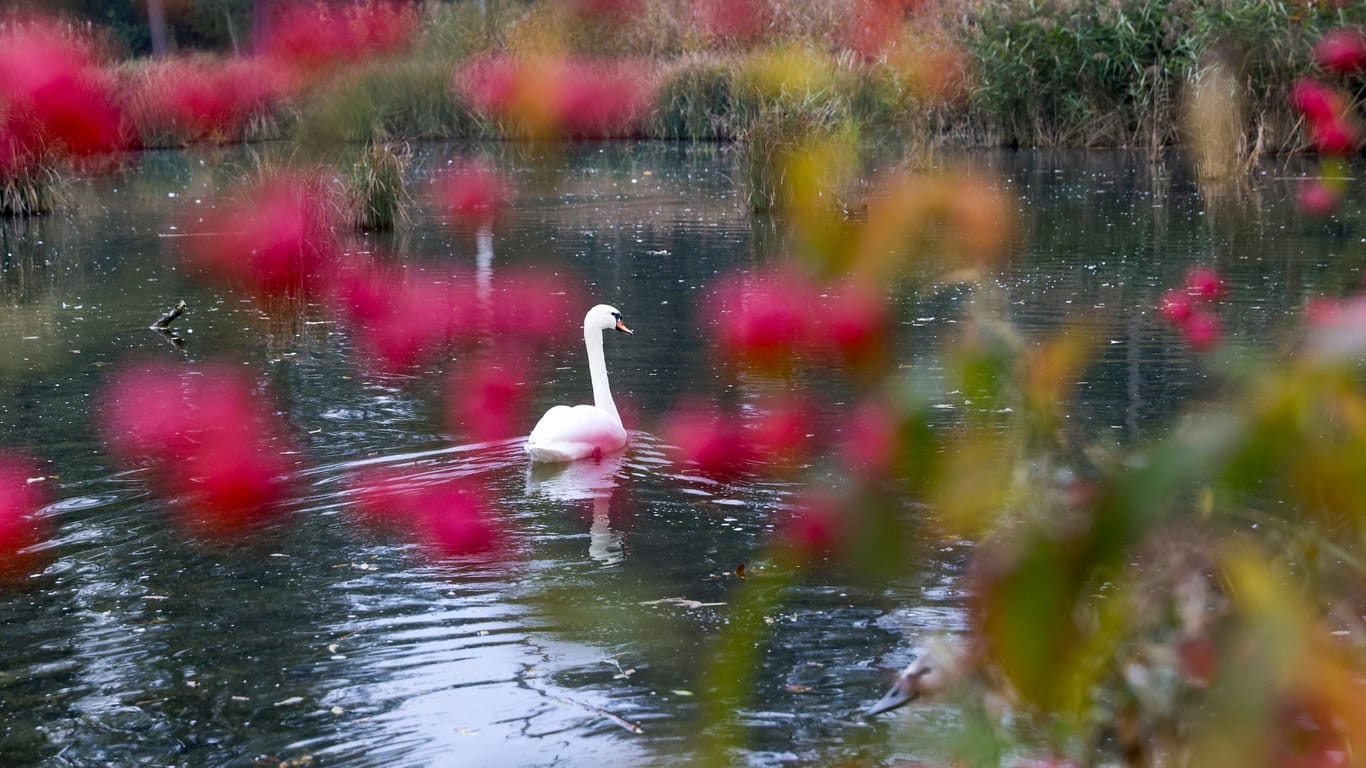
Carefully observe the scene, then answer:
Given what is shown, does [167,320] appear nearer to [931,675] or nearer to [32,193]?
[32,193]

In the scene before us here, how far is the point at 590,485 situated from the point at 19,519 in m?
2.21

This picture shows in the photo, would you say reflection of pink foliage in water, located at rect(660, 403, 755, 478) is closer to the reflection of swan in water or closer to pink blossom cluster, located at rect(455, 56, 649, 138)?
the reflection of swan in water

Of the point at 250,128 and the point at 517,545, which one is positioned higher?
the point at 250,128

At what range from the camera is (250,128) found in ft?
8.87

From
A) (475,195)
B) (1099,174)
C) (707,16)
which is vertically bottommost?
(1099,174)

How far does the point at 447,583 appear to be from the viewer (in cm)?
540

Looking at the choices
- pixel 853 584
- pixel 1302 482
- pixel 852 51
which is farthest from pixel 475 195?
pixel 1302 482

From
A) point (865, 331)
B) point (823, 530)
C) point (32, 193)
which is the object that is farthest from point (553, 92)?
point (32, 193)

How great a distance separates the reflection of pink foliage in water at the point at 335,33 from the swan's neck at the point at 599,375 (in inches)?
189

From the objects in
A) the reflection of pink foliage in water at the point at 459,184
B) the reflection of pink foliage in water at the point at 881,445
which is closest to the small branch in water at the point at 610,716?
the reflection of pink foliage in water at the point at 881,445

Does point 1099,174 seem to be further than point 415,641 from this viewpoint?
Yes

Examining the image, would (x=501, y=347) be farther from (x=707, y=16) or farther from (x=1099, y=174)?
(x=1099, y=174)

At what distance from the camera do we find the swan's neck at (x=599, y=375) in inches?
286

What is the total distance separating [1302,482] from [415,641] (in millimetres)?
3834
